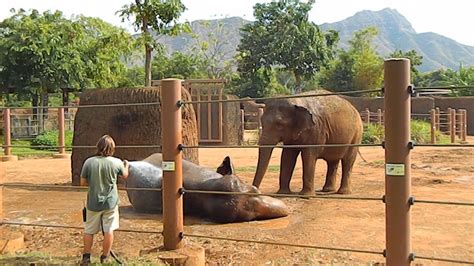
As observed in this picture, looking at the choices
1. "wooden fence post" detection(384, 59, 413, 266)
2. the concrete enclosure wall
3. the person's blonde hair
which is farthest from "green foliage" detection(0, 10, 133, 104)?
"wooden fence post" detection(384, 59, 413, 266)

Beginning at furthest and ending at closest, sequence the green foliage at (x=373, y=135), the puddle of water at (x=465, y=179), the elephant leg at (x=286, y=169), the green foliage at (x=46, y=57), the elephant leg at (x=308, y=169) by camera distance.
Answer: the green foliage at (x=46, y=57) → the green foliage at (x=373, y=135) → the puddle of water at (x=465, y=179) → the elephant leg at (x=286, y=169) → the elephant leg at (x=308, y=169)

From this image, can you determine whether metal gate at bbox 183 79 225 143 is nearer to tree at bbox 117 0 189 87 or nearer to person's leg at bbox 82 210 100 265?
tree at bbox 117 0 189 87

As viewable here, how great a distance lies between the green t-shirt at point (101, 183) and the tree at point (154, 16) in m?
9.22

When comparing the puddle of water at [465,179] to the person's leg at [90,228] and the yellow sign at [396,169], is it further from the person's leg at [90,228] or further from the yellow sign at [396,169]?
the person's leg at [90,228]

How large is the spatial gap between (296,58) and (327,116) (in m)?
28.5

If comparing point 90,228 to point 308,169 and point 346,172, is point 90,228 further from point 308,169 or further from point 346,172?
point 346,172

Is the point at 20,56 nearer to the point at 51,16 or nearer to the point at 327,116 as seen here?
the point at 51,16

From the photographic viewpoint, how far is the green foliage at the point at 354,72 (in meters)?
40.0

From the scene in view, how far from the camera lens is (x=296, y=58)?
1454 inches

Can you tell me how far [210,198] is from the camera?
638 centimetres

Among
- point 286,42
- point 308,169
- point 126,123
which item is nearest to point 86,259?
point 308,169

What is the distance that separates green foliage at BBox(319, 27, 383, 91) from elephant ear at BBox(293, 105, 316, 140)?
32.1 meters

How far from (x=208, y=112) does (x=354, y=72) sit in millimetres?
22379

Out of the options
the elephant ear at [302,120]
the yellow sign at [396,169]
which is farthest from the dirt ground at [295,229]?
the yellow sign at [396,169]
